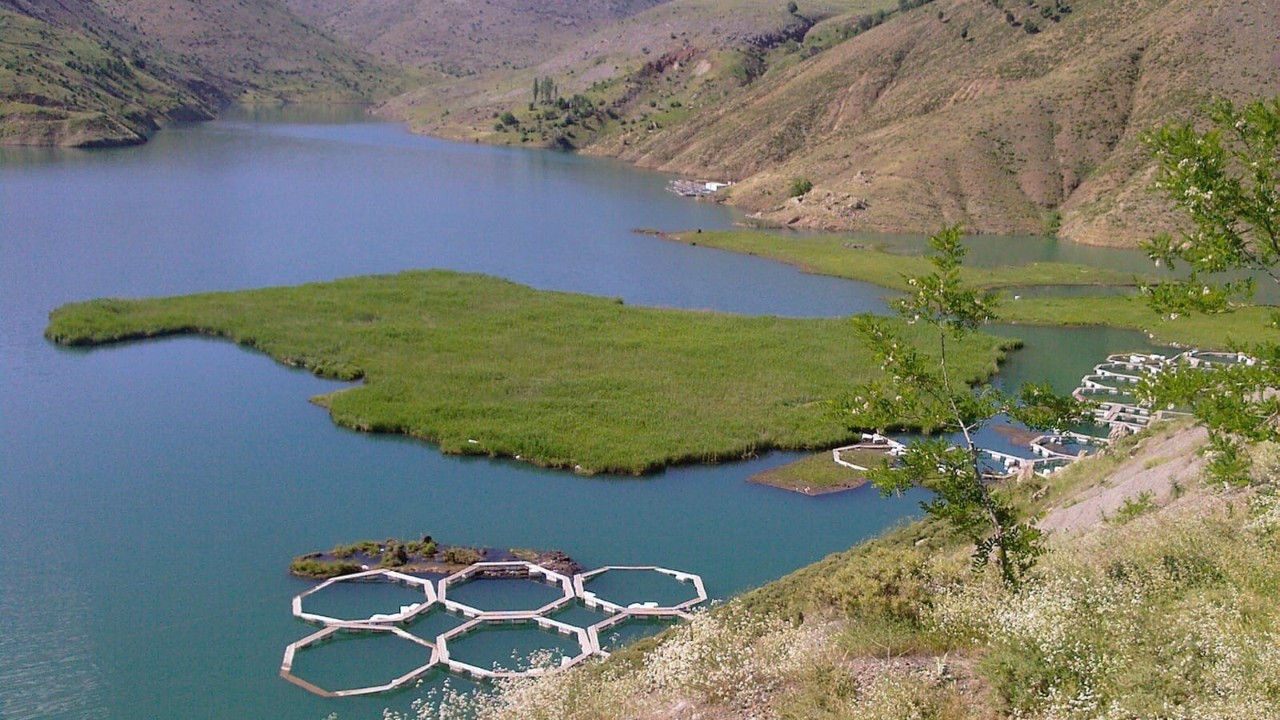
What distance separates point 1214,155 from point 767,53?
180 meters

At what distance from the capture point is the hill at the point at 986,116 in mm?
98438

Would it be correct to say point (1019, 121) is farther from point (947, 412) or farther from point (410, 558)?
point (947, 412)

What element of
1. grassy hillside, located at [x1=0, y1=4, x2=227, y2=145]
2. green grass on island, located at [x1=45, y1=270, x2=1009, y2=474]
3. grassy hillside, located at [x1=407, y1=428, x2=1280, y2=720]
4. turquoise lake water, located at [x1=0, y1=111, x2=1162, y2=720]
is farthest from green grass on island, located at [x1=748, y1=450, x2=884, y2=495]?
grassy hillside, located at [x1=0, y1=4, x2=227, y2=145]

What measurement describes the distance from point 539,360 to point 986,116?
244 ft

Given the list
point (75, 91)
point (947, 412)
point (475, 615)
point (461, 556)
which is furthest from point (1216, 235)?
point (75, 91)

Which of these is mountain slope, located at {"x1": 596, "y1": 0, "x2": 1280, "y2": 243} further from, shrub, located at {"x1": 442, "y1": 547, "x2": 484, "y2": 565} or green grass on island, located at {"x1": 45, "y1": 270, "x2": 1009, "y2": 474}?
shrub, located at {"x1": 442, "y1": 547, "x2": 484, "y2": 565}

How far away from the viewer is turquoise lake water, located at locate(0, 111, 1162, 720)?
79.7 ft

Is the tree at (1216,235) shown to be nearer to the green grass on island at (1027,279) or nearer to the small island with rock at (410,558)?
the small island with rock at (410,558)

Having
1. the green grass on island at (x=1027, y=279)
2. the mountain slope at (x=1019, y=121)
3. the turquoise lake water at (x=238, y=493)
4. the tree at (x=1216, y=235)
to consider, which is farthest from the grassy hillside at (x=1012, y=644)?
the mountain slope at (x=1019, y=121)

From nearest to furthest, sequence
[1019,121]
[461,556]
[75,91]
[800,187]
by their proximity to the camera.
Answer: [461,556] < [1019,121] < [800,187] < [75,91]

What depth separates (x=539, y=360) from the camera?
160 ft

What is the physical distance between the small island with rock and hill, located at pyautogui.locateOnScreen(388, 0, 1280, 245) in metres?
73.4

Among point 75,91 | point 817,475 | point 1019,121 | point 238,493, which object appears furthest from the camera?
point 75,91

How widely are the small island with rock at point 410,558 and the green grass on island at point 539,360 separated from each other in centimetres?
741
